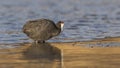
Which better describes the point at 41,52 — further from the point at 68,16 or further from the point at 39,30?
the point at 68,16

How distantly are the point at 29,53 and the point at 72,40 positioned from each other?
7.10ft

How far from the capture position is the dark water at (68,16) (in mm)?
14258

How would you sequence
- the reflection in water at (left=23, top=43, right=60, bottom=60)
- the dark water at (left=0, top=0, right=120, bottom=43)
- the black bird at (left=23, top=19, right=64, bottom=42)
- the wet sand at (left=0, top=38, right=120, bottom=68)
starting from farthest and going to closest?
the dark water at (left=0, top=0, right=120, bottom=43)
the black bird at (left=23, top=19, right=64, bottom=42)
the reflection in water at (left=23, top=43, right=60, bottom=60)
the wet sand at (left=0, top=38, right=120, bottom=68)

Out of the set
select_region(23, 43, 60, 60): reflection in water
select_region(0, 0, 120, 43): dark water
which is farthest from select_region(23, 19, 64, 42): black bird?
select_region(0, 0, 120, 43): dark water

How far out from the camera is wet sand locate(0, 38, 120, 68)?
10203 mm

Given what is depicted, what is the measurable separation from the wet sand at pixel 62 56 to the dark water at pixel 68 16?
39.5 inches

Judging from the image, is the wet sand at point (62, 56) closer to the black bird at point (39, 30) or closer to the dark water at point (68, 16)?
the black bird at point (39, 30)

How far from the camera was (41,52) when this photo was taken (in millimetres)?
11867

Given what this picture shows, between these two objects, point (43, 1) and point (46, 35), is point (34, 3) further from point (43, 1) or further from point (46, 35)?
point (46, 35)

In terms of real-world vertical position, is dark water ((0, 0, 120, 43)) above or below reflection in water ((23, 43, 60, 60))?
above

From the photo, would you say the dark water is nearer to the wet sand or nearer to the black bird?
the black bird

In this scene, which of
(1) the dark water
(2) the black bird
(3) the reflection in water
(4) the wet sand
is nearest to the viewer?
(4) the wet sand

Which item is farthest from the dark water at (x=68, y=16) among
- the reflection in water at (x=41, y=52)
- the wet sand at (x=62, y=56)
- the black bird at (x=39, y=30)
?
the wet sand at (x=62, y=56)

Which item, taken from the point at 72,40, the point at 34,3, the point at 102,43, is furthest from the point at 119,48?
the point at 34,3
